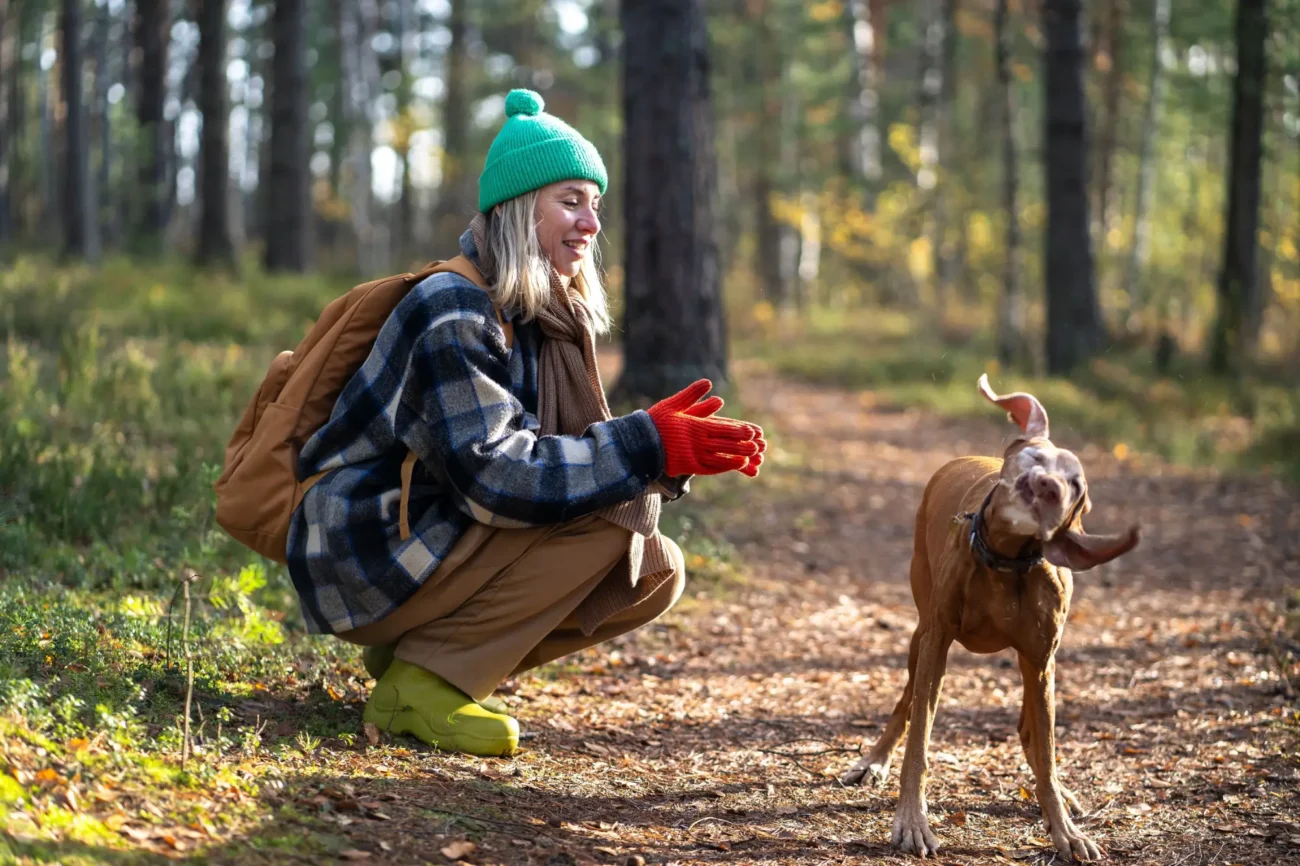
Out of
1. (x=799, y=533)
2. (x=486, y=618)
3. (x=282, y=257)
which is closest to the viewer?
(x=486, y=618)

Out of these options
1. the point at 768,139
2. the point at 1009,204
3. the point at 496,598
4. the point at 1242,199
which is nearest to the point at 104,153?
the point at 768,139

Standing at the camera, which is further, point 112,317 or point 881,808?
point 112,317

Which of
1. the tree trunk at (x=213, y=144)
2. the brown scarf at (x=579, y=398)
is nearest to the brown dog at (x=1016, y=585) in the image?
the brown scarf at (x=579, y=398)

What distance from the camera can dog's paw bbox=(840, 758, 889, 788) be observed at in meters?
4.30

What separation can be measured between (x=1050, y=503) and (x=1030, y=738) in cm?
102

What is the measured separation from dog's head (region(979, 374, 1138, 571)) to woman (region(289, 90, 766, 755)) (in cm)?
83

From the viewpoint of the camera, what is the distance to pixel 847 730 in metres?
4.97

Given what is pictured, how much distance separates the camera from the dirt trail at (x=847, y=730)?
368cm

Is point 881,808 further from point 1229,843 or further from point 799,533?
point 799,533

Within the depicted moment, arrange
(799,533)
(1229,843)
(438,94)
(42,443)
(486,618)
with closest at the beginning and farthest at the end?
(1229,843)
(486,618)
(42,443)
(799,533)
(438,94)

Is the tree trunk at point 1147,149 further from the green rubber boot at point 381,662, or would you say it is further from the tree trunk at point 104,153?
the tree trunk at point 104,153

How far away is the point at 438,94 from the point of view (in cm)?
4116

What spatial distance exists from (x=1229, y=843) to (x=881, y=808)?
1.07m

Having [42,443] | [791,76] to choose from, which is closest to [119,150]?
[791,76]
